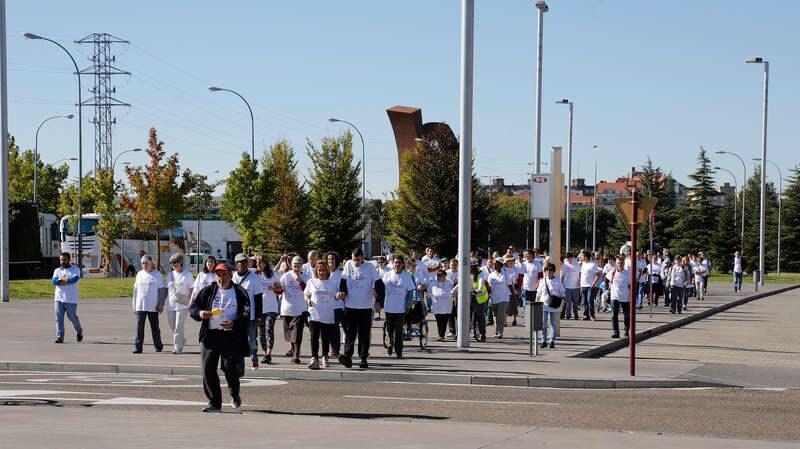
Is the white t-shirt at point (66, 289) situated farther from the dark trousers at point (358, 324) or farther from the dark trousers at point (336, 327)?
the dark trousers at point (358, 324)

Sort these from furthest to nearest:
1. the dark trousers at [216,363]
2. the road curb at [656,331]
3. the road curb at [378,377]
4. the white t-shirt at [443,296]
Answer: the white t-shirt at [443,296] < the road curb at [656,331] < the road curb at [378,377] < the dark trousers at [216,363]

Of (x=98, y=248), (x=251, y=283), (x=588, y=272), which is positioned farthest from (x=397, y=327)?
(x=98, y=248)

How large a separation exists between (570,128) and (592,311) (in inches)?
1224

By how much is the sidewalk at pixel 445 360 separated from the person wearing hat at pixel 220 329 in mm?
4275

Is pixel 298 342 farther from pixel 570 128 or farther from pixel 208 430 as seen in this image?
pixel 570 128

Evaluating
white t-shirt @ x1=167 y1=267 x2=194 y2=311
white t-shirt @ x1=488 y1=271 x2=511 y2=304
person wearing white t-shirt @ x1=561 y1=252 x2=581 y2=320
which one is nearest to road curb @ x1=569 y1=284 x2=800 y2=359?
white t-shirt @ x1=488 y1=271 x2=511 y2=304

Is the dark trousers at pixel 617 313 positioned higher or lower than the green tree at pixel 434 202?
lower

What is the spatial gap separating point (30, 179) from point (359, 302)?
71133 mm

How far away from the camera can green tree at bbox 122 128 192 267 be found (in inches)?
2351

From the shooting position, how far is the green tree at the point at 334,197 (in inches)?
2469

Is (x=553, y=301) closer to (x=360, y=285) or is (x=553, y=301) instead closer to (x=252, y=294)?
(x=360, y=285)

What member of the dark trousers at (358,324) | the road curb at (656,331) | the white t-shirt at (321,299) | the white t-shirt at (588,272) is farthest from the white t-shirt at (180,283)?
the white t-shirt at (588,272)

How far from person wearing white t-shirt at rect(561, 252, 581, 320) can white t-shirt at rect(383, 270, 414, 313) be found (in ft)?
38.7

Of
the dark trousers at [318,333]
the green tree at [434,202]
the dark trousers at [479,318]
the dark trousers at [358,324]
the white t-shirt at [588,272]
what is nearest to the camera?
the dark trousers at [318,333]
